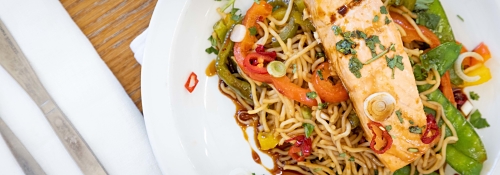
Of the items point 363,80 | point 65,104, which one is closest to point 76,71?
point 65,104

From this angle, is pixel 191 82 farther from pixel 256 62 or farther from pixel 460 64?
pixel 460 64

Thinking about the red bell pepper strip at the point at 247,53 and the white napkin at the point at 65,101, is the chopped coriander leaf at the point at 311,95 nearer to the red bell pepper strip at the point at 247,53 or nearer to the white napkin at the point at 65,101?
the red bell pepper strip at the point at 247,53

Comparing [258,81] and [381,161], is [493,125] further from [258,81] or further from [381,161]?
[258,81]

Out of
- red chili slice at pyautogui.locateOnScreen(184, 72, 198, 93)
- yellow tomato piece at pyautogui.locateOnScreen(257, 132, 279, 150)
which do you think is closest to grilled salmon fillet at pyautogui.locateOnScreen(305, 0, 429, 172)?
yellow tomato piece at pyautogui.locateOnScreen(257, 132, 279, 150)

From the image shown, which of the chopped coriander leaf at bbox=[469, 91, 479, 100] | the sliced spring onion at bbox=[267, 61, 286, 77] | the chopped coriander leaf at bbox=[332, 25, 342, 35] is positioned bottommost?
the chopped coriander leaf at bbox=[469, 91, 479, 100]

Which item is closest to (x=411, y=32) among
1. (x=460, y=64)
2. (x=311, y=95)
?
(x=460, y=64)

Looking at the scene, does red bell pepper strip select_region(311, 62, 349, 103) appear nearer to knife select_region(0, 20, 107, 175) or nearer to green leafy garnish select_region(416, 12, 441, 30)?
green leafy garnish select_region(416, 12, 441, 30)

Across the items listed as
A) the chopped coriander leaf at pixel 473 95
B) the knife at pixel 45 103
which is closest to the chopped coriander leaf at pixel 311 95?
the chopped coriander leaf at pixel 473 95
